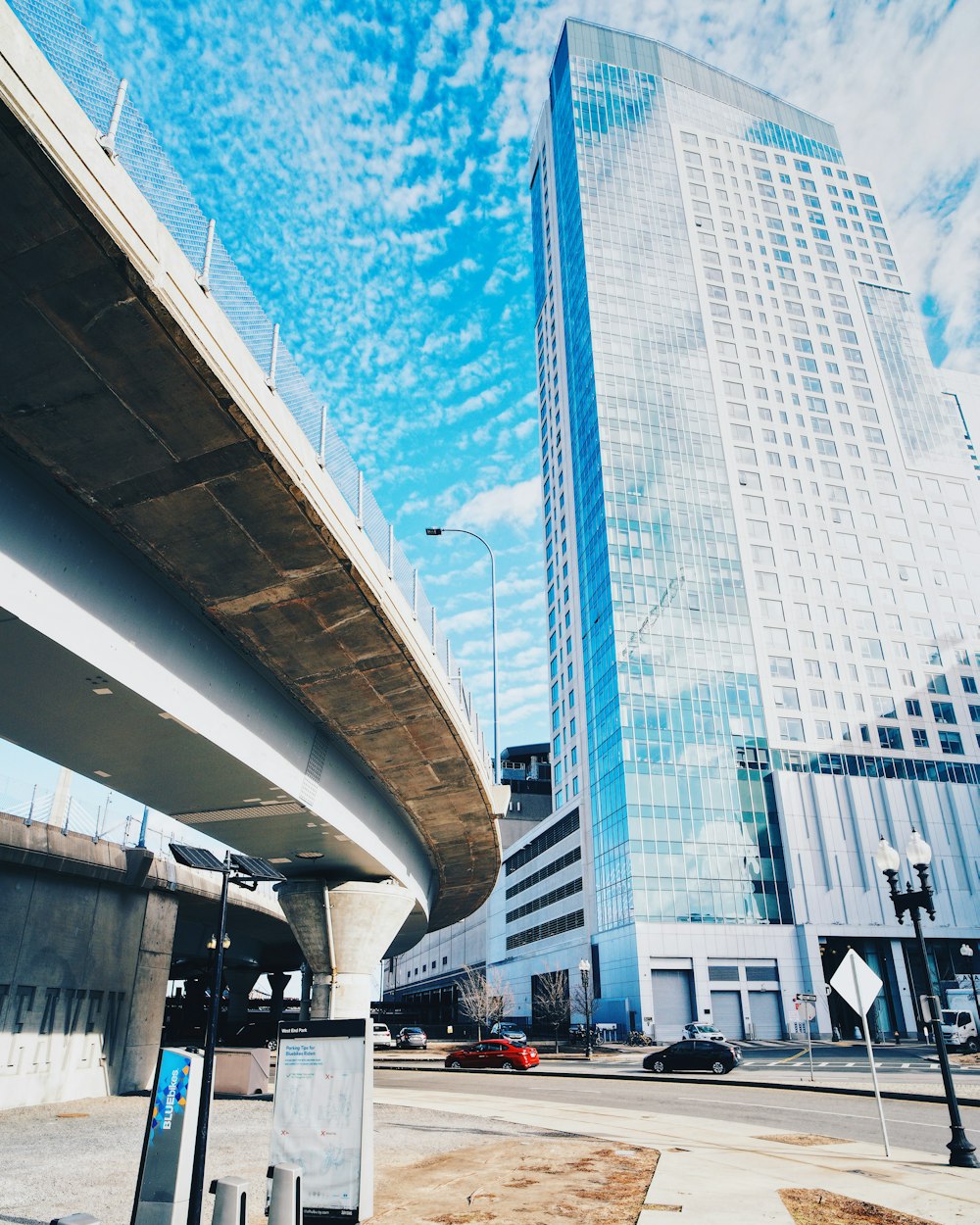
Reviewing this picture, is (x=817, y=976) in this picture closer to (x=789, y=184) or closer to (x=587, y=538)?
(x=587, y=538)

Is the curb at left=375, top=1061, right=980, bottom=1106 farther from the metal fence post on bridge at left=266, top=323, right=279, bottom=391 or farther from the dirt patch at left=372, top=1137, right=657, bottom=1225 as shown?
the metal fence post on bridge at left=266, top=323, right=279, bottom=391

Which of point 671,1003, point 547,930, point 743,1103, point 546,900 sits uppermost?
point 546,900

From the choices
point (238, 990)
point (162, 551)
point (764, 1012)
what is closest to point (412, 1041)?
point (238, 990)

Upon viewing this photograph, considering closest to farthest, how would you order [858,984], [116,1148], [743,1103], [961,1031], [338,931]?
[858,984], [116,1148], [743,1103], [338,931], [961,1031]

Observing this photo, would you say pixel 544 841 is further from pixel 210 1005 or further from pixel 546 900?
pixel 210 1005

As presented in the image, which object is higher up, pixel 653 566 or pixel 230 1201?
pixel 653 566

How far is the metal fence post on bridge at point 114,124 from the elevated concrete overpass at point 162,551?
0.27 m

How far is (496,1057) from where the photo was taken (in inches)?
1463

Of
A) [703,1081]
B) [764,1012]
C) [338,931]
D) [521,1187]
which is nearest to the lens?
[521,1187]

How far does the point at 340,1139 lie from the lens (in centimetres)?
862

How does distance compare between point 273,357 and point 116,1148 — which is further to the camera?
point 116,1148

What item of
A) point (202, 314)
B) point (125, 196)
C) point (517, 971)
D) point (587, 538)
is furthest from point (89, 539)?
point (517, 971)

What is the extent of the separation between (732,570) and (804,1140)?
6363cm

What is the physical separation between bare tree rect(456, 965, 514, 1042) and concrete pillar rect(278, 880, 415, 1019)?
53.0 meters
